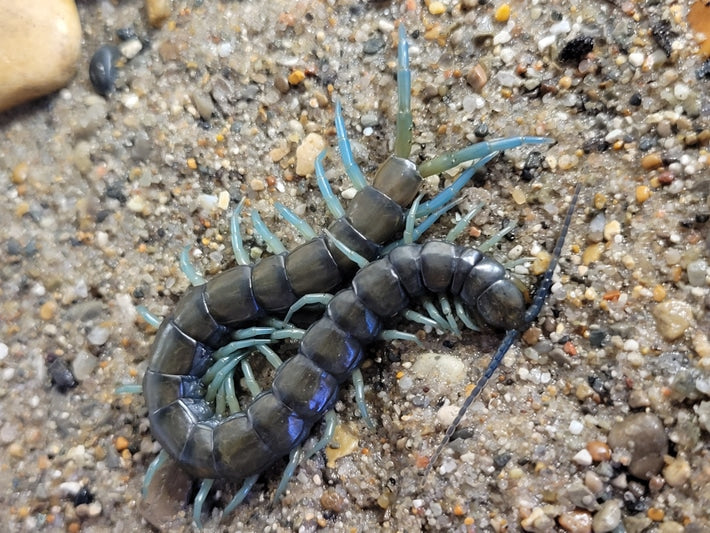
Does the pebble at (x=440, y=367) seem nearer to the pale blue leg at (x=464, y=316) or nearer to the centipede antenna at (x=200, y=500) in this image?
the pale blue leg at (x=464, y=316)

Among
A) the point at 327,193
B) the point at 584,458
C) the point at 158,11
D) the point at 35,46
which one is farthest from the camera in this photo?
the point at 158,11

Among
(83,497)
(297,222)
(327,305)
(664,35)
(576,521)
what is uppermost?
(664,35)

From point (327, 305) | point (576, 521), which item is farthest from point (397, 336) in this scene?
point (576, 521)

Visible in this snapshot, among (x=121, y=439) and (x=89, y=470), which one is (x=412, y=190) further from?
(x=89, y=470)

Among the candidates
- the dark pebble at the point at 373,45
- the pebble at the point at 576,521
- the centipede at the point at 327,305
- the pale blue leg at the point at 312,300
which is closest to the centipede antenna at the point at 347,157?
the centipede at the point at 327,305

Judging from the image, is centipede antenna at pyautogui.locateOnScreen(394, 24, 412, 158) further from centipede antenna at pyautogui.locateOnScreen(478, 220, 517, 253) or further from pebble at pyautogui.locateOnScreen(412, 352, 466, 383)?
pebble at pyautogui.locateOnScreen(412, 352, 466, 383)

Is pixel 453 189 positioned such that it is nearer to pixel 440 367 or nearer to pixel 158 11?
pixel 440 367

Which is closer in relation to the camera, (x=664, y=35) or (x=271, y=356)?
(x=664, y=35)
